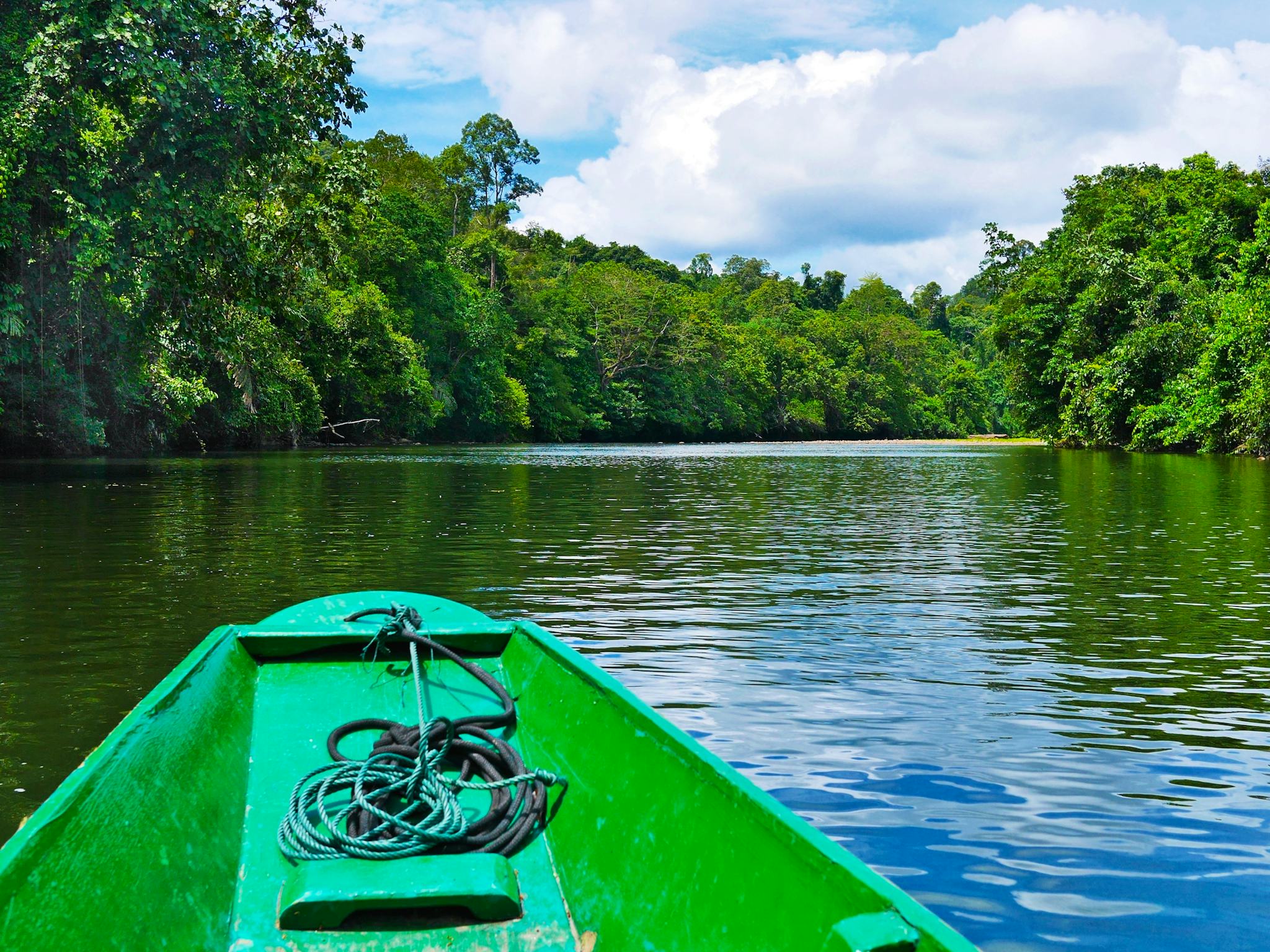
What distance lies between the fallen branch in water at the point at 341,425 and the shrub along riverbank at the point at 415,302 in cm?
56

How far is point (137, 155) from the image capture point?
19.1 meters

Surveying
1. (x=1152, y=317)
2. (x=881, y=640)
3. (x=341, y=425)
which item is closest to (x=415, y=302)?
(x=341, y=425)

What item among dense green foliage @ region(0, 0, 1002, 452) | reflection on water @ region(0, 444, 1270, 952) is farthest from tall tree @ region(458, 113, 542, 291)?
reflection on water @ region(0, 444, 1270, 952)

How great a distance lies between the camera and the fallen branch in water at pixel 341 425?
45875 mm

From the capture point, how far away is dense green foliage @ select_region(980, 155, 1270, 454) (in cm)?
3503

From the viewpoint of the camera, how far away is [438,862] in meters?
3.38

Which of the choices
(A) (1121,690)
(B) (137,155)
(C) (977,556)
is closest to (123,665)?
(A) (1121,690)

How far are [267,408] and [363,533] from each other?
83.8 ft

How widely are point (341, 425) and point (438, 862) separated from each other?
44570mm

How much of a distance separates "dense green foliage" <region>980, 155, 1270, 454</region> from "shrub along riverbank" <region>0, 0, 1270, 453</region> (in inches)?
5.5

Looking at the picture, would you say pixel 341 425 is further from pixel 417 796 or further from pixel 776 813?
pixel 776 813

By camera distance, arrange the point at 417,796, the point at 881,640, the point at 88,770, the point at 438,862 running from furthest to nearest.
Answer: the point at 881,640 < the point at 417,796 < the point at 438,862 < the point at 88,770

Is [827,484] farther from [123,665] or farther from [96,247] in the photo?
[123,665]

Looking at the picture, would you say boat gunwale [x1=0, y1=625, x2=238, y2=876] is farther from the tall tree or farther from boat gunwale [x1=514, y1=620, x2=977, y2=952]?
the tall tree
